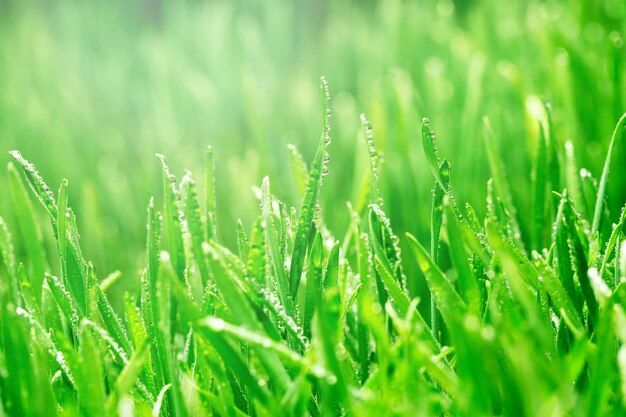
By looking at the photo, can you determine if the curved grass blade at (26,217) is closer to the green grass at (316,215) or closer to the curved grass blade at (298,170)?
the green grass at (316,215)

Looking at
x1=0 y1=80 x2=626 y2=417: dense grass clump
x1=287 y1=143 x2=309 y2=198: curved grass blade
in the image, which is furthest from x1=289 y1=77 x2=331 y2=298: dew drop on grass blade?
x1=287 y1=143 x2=309 y2=198: curved grass blade

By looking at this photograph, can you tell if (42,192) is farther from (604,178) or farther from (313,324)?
(604,178)

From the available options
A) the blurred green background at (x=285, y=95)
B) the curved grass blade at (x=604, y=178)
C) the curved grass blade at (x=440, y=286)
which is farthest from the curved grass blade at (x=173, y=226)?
the blurred green background at (x=285, y=95)

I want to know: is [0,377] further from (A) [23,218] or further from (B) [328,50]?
(B) [328,50]

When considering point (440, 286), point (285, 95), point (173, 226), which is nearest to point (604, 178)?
point (440, 286)

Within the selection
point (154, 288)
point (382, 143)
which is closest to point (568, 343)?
point (154, 288)

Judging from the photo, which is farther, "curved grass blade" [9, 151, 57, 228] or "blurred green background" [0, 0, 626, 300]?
"blurred green background" [0, 0, 626, 300]

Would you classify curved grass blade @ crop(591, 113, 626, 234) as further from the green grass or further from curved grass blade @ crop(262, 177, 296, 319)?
curved grass blade @ crop(262, 177, 296, 319)

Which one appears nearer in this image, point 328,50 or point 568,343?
point 568,343
